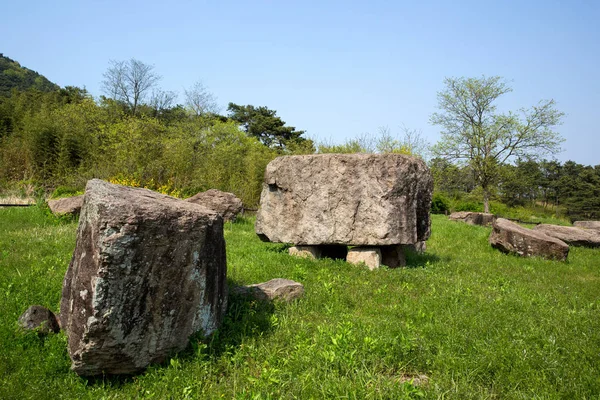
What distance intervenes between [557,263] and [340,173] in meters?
7.02

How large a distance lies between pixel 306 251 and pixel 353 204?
61.0 inches

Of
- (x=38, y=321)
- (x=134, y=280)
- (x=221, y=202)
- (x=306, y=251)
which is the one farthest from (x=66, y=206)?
(x=134, y=280)

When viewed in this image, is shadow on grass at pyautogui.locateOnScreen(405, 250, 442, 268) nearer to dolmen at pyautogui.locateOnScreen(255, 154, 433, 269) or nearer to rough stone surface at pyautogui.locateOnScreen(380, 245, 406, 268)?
rough stone surface at pyautogui.locateOnScreen(380, 245, 406, 268)

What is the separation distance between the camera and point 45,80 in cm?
5950

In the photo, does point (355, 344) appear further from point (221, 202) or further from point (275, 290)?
point (221, 202)

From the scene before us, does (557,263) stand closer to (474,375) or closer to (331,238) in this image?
(331,238)

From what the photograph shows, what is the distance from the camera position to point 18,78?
54.5 m

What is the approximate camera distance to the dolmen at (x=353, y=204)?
9117mm

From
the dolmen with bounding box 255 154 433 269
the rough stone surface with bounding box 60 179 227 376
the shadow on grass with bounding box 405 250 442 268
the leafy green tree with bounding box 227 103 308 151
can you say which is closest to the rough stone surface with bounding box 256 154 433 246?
the dolmen with bounding box 255 154 433 269

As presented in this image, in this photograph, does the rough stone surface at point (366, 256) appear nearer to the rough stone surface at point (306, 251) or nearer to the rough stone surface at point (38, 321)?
the rough stone surface at point (306, 251)

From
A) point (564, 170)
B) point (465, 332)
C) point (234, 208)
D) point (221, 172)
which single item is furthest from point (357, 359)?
point (564, 170)

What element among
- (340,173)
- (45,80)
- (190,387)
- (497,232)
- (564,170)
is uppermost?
(45,80)

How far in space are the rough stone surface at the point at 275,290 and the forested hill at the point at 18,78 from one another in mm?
53930

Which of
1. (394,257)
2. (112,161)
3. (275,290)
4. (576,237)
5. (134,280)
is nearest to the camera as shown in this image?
(134,280)
